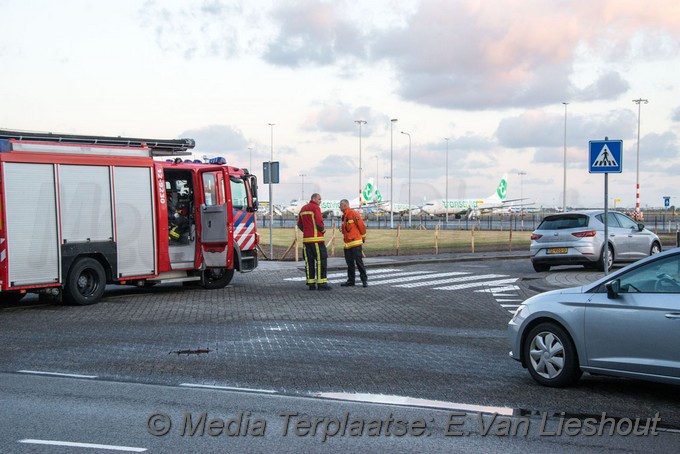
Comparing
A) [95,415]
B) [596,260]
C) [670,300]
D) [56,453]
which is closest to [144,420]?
[95,415]

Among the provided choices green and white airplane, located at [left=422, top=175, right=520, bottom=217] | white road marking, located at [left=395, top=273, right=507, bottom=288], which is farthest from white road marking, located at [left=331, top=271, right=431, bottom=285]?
green and white airplane, located at [left=422, top=175, right=520, bottom=217]

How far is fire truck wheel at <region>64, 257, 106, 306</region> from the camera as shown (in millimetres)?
15320

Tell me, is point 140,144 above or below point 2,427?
above

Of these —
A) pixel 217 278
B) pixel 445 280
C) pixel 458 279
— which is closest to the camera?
pixel 217 278

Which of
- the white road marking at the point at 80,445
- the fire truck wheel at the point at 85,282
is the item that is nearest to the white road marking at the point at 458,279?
the fire truck wheel at the point at 85,282

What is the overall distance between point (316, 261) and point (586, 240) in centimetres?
727

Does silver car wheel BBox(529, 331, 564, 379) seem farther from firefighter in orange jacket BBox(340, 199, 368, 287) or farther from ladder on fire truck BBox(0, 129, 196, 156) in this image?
ladder on fire truck BBox(0, 129, 196, 156)

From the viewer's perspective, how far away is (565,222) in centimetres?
2156

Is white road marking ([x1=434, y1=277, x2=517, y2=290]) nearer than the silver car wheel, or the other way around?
the silver car wheel

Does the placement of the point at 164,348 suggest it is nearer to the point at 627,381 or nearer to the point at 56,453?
the point at 56,453

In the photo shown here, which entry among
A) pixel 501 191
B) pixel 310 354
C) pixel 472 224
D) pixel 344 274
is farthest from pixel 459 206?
pixel 310 354

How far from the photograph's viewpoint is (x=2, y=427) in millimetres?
6547

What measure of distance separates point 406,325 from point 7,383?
6.42 metres

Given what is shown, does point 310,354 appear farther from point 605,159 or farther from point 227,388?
point 605,159
